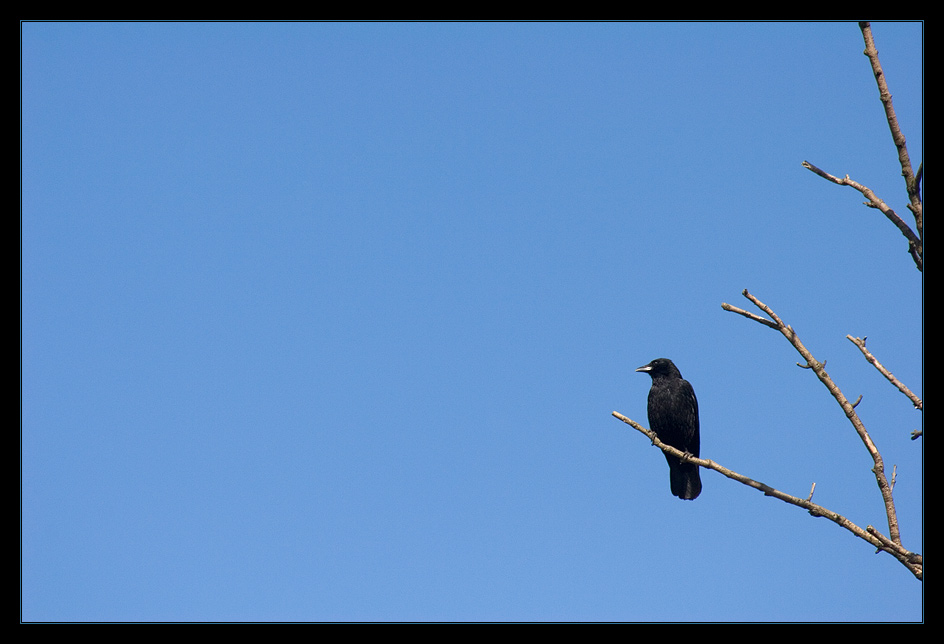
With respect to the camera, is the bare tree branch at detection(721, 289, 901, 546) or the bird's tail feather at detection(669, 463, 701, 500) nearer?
the bare tree branch at detection(721, 289, 901, 546)

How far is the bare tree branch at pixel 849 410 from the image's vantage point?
13.0 ft

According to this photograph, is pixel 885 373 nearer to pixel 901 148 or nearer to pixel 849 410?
pixel 849 410

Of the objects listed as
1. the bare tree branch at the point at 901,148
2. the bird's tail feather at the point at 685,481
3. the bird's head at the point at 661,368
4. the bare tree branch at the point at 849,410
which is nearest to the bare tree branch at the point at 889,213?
the bare tree branch at the point at 901,148

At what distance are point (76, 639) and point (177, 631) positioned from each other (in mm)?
531

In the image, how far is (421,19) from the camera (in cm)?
679

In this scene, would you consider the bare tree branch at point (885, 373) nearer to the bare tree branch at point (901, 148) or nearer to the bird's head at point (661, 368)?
the bare tree branch at point (901, 148)

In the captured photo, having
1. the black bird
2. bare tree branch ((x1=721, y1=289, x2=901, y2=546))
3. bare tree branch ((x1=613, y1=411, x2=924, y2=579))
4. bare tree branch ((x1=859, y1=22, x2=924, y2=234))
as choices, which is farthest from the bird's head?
bare tree branch ((x1=859, y1=22, x2=924, y2=234))

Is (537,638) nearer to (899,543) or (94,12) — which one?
→ (899,543)

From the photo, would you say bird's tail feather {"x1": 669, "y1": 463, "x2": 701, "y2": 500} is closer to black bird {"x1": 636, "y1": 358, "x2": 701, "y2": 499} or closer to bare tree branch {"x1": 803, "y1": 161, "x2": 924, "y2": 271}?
black bird {"x1": 636, "y1": 358, "x2": 701, "y2": 499}

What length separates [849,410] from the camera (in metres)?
4.09

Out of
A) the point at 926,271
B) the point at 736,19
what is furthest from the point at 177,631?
the point at 736,19

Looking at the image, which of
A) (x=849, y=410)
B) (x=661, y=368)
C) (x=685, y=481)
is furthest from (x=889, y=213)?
(x=661, y=368)

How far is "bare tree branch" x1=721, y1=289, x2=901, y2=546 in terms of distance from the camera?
13.0ft

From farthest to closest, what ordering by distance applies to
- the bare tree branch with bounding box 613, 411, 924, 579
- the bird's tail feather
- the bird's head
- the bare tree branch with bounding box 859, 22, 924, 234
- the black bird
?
the bird's head < the black bird < the bird's tail feather < the bare tree branch with bounding box 613, 411, 924, 579 < the bare tree branch with bounding box 859, 22, 924, 234
